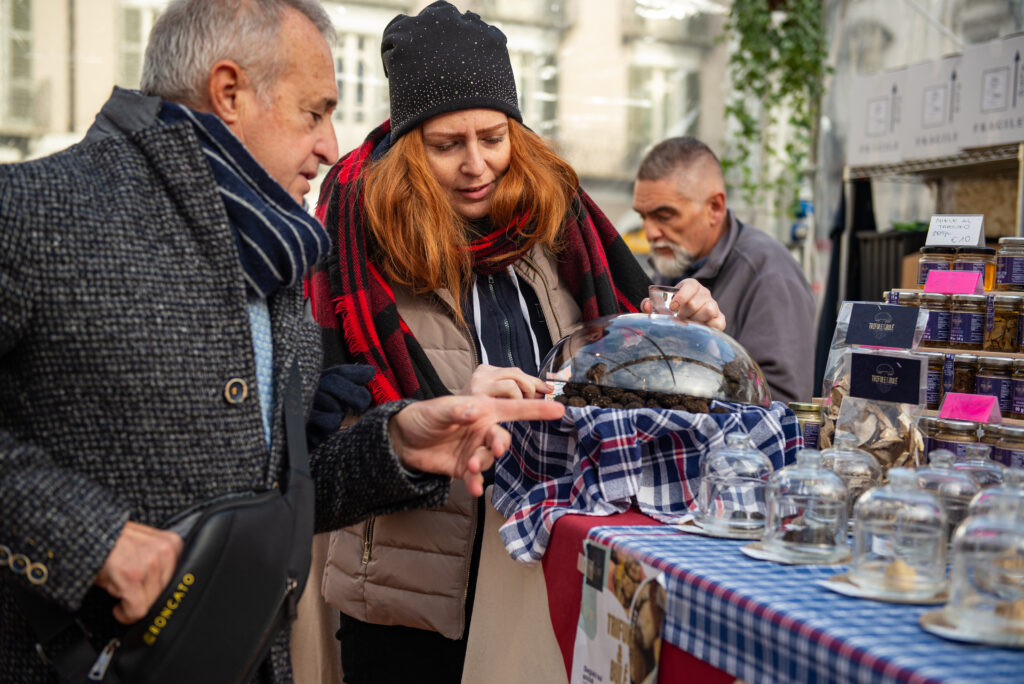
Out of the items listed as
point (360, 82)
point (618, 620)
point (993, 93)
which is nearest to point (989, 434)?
point (618, 620)

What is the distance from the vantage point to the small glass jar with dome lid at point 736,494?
4.91 feet

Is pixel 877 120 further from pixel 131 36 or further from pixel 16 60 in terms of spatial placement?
pixel 16 60

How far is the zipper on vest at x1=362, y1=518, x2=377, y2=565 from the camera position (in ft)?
6.66

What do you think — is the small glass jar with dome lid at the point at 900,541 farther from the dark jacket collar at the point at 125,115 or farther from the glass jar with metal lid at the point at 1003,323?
the dark jacket collar at the point at 125,115

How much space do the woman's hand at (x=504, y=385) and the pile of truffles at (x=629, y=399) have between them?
6cm

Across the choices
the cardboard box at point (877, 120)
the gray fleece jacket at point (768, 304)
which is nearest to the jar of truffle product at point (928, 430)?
the gray fleece jacket at point (768, 304)

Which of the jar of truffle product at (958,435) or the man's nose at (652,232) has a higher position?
the man's nose at (652,232)

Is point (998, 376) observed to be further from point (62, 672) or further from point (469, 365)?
point (62, 672)

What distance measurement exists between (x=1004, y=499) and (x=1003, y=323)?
837 millimetres

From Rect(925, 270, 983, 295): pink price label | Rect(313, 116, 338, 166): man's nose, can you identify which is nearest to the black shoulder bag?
Rect(313, 116, 338, 166): man's nose

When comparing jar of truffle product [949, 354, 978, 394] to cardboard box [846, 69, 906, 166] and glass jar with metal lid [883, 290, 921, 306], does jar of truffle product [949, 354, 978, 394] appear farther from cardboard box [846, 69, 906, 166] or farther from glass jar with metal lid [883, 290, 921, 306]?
cardboard box [846, 69, 906, 166]

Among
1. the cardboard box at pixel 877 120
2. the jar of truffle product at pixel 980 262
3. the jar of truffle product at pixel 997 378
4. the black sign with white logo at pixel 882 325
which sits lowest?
the jar of truffle product at pixel 997 378

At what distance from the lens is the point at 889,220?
21.1ft

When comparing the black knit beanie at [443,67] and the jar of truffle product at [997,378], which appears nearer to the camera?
the jar of truffle product at [997,378]
